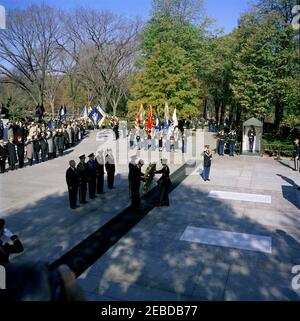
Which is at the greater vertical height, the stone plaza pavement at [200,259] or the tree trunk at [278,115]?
the tree trunk at [278,115]

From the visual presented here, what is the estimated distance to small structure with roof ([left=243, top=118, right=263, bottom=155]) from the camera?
23.7 meters

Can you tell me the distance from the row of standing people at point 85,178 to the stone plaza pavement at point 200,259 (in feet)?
7.89

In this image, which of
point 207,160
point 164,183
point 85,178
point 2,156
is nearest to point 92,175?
point 85,178

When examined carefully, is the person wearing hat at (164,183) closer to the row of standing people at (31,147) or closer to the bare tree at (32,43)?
the row of standing people at (31,147)

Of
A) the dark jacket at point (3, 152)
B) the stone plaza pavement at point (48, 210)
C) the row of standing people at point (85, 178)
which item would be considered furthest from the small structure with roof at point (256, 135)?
the dark jacket at point (3, 152)

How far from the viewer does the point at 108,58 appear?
45.1m

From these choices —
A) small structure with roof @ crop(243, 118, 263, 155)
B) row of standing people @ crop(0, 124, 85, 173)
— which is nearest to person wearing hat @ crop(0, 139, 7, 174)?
row of standing people @ crop(0, 124, 85, 173)

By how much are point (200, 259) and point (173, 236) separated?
1.41m

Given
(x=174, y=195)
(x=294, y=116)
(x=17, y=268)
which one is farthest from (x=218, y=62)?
(x=17, y=268)

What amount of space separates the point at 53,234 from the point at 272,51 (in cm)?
2481

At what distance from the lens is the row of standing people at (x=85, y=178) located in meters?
11.0

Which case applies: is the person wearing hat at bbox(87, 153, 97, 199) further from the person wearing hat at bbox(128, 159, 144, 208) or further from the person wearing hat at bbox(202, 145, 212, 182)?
the person wearing hat at bbox(202, 145, 212, 182)

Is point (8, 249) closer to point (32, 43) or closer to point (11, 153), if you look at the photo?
point (11, 153)

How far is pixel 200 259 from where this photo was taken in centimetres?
779
